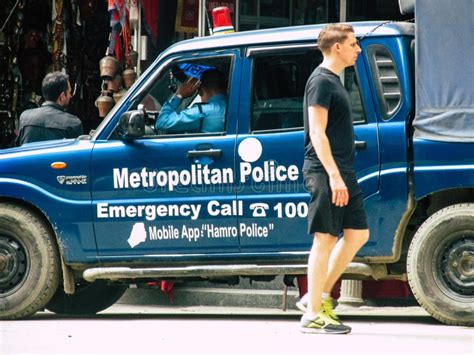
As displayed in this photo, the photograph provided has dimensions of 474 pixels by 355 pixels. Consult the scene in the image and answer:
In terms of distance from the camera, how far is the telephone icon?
8.88 metres

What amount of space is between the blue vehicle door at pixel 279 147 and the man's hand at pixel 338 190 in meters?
0.81

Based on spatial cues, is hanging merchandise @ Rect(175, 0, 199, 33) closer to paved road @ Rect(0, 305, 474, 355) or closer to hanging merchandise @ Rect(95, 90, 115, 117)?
hanging merchandise @ Rect(95, 90, 115, 117)

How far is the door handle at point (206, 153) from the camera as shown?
8984 millimetres

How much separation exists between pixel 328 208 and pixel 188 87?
5.75 feet

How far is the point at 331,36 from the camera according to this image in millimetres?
8156

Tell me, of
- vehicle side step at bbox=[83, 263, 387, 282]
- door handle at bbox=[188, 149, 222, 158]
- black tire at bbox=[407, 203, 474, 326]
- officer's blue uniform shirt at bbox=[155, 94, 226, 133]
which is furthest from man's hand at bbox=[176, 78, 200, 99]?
black tire at bbox=[407, 203, 474, 326]

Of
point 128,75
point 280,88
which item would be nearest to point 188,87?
point 280,88

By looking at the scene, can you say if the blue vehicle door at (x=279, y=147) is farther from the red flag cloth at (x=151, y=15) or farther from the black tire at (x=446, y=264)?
the red flag cloth at (x=151, y=15)

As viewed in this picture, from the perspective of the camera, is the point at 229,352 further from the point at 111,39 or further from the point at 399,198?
the point at 111,39

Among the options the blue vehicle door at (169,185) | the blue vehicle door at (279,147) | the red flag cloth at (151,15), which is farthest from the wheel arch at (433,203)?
the red flag cloth at (151,15)

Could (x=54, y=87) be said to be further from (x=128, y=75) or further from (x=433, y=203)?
(x=433, y=203)

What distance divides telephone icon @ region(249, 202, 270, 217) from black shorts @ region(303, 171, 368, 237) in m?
0.78

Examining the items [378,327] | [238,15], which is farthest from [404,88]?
[238,15]

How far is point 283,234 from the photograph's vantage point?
350 inches
